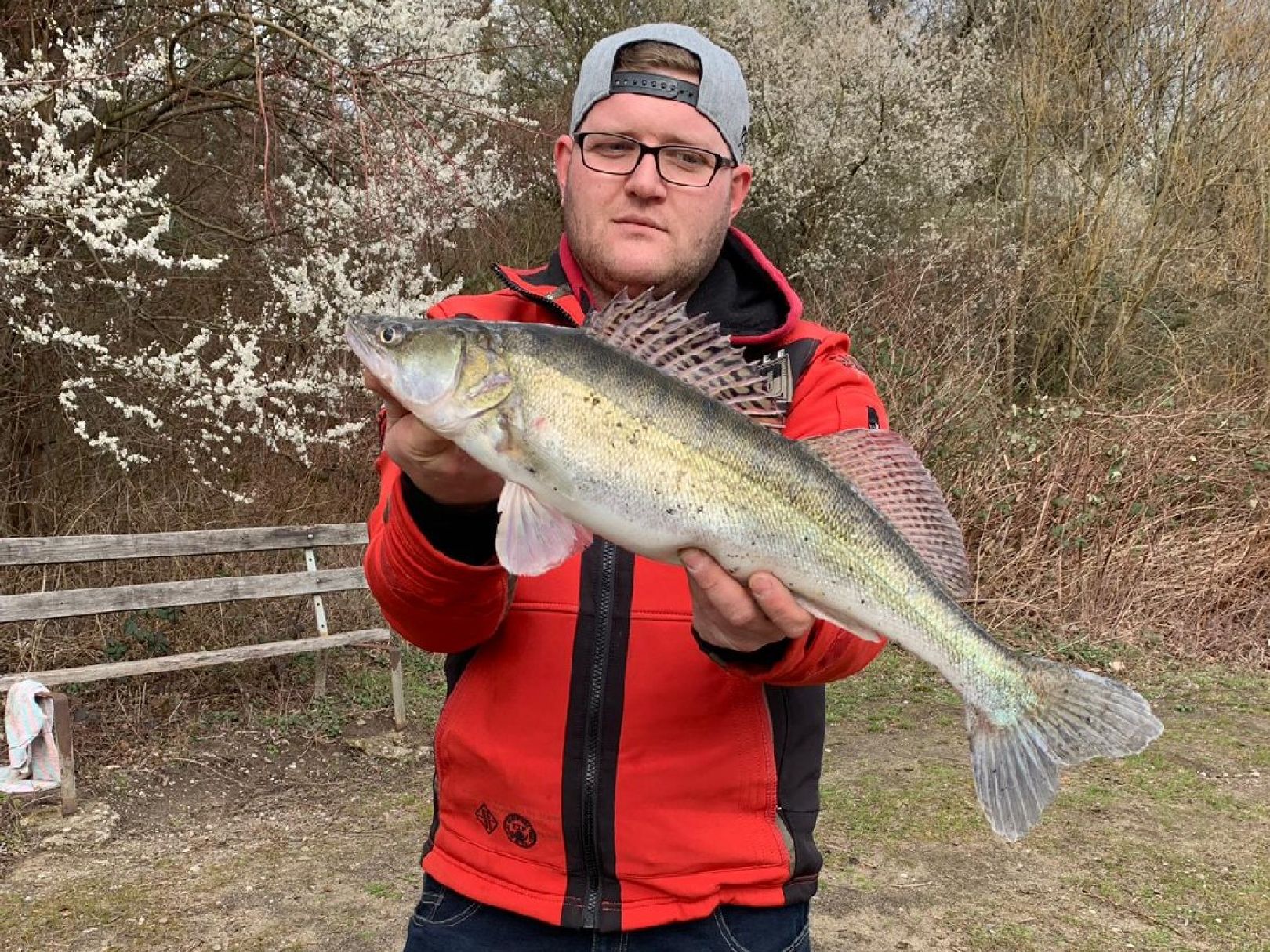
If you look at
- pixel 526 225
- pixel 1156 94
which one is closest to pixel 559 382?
pixel 526 225

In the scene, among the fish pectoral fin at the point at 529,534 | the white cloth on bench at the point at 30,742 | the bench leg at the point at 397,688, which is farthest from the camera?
the bench leg at the point at 397,688

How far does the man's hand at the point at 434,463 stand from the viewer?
1828 millimetres

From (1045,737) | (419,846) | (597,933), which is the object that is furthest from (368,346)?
(419,846)

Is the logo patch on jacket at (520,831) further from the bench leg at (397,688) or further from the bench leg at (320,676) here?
A: the bench leg at (320,676)

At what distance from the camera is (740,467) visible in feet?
6.24

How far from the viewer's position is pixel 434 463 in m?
1.85

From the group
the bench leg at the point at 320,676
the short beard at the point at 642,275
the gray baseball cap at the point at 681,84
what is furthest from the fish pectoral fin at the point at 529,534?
the bench leg at the point at 320,676

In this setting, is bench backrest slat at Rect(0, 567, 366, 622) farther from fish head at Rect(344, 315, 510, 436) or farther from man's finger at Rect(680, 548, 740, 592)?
man's finger at Rect(680, 548, 740, 592)

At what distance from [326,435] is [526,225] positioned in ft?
18.5

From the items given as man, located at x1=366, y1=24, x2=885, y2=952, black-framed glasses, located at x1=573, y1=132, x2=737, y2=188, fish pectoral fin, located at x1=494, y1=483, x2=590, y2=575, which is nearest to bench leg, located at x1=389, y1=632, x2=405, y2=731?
man, located at x1=366, y1=24, x2=885, y2=952

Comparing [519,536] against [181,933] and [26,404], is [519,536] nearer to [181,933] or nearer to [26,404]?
[181,933]

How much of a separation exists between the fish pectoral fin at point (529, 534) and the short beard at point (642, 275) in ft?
2.23

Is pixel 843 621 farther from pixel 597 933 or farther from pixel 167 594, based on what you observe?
pixel 167 594

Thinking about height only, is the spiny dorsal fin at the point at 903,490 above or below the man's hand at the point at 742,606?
above
